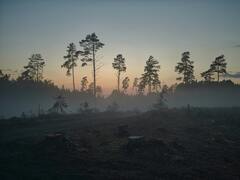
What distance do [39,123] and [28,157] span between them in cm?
1560

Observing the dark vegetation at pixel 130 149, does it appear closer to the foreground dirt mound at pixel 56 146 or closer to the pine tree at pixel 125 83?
the foreground dirt mound at pixel 56 146

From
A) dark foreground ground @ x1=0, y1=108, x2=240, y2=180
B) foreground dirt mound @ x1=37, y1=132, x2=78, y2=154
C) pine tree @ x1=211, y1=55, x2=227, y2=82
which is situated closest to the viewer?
dark foreground ground @ x1=0, y1=108, x2=240, y2=180

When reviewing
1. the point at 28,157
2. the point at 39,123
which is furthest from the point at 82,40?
the point at 28,157

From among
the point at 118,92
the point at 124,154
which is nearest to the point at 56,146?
the point at 124,154

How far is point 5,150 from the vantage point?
19.0 metres

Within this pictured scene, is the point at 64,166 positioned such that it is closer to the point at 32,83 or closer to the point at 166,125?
the point at 166,125

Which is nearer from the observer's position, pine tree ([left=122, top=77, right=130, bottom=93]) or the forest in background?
the forest in background

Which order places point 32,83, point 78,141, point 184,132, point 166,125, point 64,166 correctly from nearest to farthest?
point 64,166, point 78,141, point 184,132, point 166,125, point 32,83

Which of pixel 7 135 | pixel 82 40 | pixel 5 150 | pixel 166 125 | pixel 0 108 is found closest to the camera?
pixel 5 150

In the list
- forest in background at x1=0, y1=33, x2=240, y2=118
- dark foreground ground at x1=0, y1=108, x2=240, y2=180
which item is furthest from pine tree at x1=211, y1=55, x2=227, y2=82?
dark foreground ground at x1=0, y1=108, x2=240, y2=180

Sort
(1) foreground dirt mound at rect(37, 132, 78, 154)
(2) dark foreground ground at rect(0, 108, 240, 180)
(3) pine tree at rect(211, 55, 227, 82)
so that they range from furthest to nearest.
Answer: (3) pine tree at rect(211, 55, 227, 82)
(1) foreground dirt mound at rect(37, 132, 78, 154)
(2) dark foreground ground at rect(0, 108, 240, 180)

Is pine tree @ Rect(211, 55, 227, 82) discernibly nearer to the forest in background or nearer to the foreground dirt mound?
the forest in background

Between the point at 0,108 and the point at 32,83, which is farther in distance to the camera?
the point at 32,83

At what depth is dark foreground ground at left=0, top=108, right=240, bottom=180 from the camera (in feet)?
49.0
